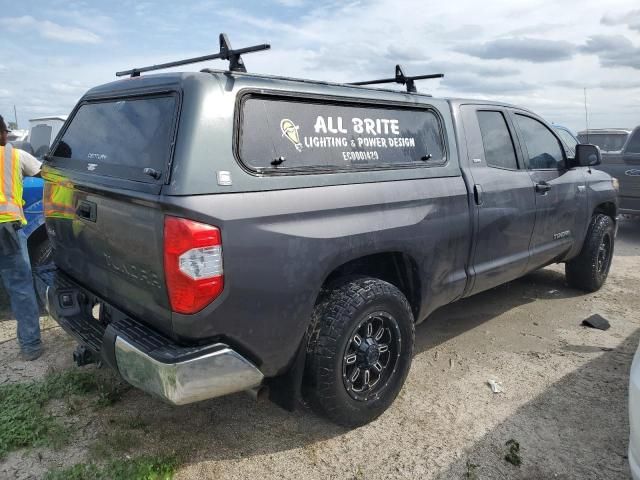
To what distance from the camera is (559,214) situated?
4445mm

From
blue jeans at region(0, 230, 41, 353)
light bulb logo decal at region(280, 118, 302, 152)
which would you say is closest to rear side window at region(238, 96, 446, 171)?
light bulb logo decal at region(280, 118, 302, 152)

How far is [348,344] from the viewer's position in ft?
8.90

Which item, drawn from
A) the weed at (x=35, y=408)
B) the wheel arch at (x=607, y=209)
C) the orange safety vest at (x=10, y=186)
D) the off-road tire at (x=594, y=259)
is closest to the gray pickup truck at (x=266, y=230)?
the weed at (x=35, y=408)

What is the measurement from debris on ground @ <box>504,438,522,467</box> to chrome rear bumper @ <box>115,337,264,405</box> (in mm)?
1401

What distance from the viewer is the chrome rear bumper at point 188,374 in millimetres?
2139

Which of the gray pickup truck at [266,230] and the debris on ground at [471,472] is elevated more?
the gray pickup truck at [266,230]

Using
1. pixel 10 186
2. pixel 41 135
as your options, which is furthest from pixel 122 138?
pixel 41 135

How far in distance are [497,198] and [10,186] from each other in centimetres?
354

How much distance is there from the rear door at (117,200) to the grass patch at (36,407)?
2.49ft

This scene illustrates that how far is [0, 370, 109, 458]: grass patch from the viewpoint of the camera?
2760 millimetres

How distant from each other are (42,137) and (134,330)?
5.29 metres

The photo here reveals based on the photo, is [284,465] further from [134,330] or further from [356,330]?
[134,330]

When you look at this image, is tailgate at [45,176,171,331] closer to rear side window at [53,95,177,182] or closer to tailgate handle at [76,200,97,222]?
tailgate handle at [76,200,97,222]

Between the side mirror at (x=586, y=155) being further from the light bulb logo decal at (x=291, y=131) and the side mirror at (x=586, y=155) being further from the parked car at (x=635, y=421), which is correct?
the light bulb logo decal at (x=291, y=131)
